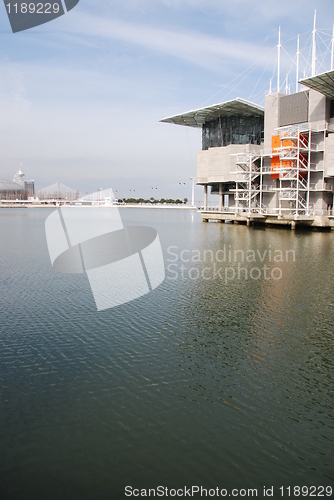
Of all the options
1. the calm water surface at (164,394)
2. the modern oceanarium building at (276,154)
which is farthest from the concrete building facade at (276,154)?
the calm water surface at (164,394)

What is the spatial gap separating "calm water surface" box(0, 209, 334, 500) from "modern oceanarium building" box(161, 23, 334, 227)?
42199mm

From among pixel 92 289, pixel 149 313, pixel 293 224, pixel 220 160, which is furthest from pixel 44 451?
pixel 220 160

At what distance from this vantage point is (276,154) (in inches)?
2378

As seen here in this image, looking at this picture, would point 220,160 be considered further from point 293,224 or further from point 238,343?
point 238,343

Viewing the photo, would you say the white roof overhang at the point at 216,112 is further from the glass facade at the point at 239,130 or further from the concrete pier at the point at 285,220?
the concrete pier at the point at 285,220

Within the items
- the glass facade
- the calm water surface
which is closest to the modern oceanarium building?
the glass facade

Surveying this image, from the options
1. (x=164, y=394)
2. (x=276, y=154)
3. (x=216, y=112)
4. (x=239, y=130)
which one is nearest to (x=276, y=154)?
(x=276, y=154)

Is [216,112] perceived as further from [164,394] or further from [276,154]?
[164,394]

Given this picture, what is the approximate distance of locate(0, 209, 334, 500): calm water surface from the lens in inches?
274

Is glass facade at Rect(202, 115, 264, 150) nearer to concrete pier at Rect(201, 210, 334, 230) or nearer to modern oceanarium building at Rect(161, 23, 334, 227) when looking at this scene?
modern oceanarium building at Rect(161, 23, 334, 227)

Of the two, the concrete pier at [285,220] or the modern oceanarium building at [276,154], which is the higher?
the modern oceanarium building at [276,154]

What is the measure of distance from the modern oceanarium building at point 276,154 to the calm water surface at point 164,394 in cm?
4220

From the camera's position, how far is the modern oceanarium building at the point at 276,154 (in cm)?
5616

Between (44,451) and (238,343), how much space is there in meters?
7.05
